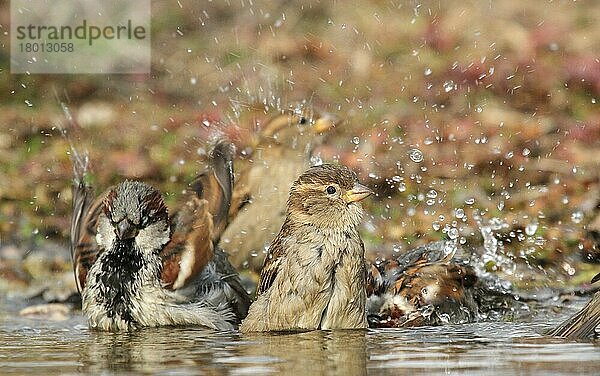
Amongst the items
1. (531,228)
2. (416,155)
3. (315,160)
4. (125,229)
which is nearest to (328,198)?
(125,229)

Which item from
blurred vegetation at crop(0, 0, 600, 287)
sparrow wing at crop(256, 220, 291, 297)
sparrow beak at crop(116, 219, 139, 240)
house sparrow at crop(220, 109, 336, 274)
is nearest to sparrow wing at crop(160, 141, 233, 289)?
sparrow beak at crop(116, 219, 139, 240)

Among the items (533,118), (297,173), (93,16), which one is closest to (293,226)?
(297,173)

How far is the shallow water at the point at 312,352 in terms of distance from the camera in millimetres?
3754

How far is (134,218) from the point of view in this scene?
558 centimetres

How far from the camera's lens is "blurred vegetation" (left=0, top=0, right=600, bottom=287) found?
7727 mm

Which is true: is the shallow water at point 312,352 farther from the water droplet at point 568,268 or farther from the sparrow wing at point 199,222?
the water droplet at point 568,268

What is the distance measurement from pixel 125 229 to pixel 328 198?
1.00 m

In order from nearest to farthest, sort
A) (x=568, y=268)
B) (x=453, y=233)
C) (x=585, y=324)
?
(x=585, y=324) < (x=568, y=268) < (x=453, y=233)

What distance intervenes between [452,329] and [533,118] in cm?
457

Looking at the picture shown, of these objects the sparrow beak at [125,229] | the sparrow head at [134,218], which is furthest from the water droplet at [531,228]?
the sparrow beak at [125,229]

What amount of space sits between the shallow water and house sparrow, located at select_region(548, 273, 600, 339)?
0.08m

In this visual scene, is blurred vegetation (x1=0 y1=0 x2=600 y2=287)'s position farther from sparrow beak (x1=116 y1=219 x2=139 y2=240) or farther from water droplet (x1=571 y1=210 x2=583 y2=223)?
sparrow beak (x1=116 y1=219 x2=139 y2=240)

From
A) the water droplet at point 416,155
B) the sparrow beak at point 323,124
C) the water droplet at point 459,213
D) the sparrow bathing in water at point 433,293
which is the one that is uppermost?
the sparrow beak at point 323,124

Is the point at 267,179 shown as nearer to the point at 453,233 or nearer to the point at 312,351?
the point at 453,233
